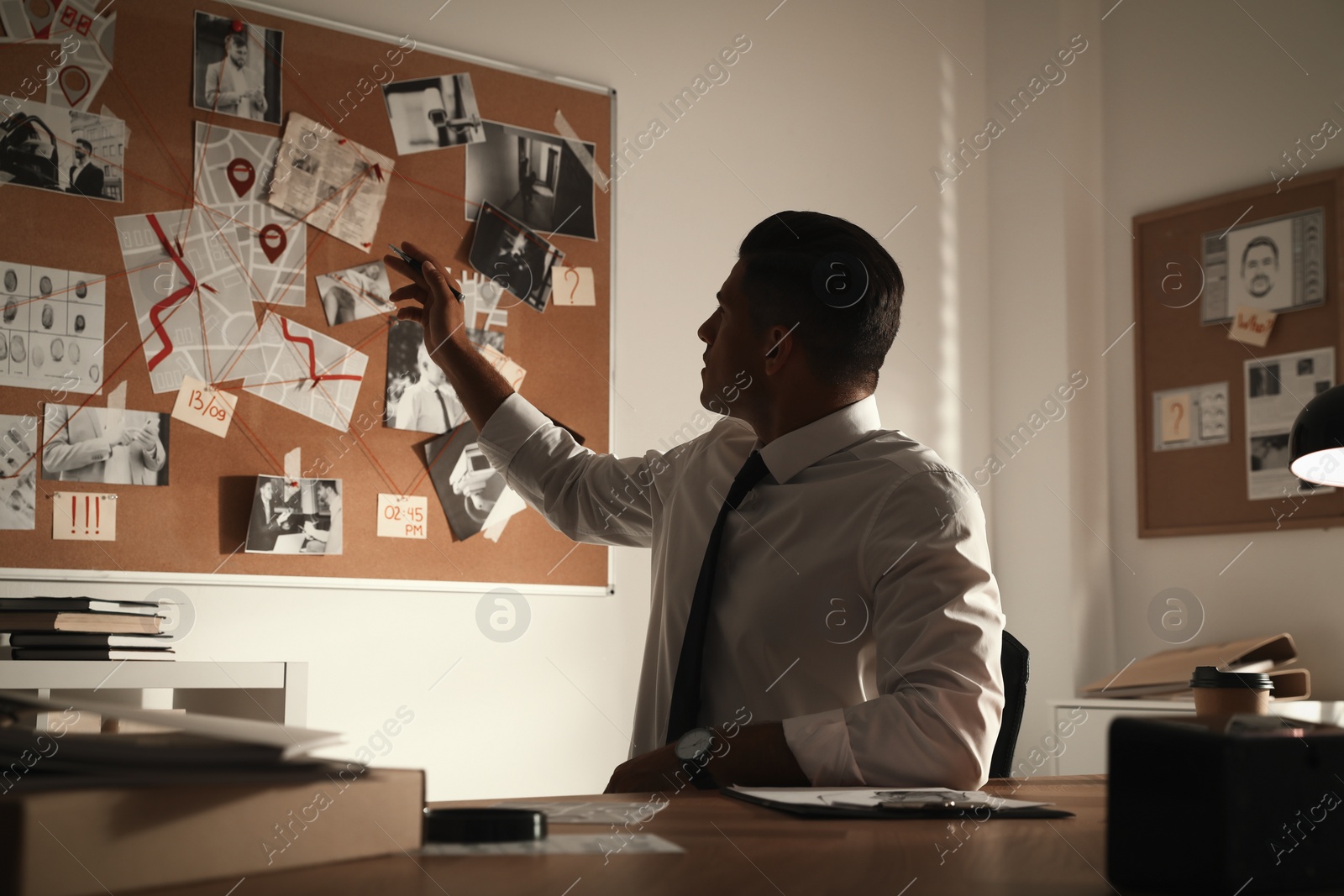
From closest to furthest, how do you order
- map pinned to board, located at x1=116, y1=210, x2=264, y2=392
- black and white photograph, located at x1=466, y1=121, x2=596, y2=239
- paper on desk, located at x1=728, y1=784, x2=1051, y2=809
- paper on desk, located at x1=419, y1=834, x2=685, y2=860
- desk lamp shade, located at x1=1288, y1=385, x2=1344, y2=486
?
1. paper on desk, located at x1=419, y1=834, x2=685, y2=860
2. paper on desk, located at x1=728, y1=784, x2=1051, y2=809
3. desk lamp shade, located at x1=1288, y1=385, x2=1344, y2=486
4. map pinned to board, located at x1=116, y1=210, x2=264, y2=392
5. black and white photograph, located at x1=466, y1=121, x2=596, y2=239

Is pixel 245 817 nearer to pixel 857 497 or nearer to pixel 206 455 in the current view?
pixel 857 497

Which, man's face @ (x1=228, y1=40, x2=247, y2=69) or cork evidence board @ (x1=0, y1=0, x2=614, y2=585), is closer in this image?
cork evidence board @ (x1=0, y1=0, x2=614, y2=585)

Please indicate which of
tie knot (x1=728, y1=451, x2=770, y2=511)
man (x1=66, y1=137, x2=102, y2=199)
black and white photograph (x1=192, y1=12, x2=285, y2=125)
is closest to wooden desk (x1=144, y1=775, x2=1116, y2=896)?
tie knot (x1=728, y1=451, x2=770, y2=511)

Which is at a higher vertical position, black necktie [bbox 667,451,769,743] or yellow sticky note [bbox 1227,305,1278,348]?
yellow sticky note [bbox 1227,305,1278,348]

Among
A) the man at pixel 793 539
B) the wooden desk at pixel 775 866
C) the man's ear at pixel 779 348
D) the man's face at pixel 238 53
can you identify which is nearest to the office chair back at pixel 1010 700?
the man at pixel 793 539

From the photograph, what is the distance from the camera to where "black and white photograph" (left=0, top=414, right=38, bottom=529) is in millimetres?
2041

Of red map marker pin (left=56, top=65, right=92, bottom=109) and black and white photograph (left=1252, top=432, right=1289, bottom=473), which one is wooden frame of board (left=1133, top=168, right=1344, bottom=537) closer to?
black and white photograph (left=1252, top=432, right=1289, bottom=473)

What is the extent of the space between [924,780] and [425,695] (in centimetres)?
156

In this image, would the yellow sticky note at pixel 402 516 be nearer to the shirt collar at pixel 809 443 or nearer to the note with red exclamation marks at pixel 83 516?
the note with red exclamation marks at pixel 83 516

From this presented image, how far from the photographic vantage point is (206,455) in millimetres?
2260

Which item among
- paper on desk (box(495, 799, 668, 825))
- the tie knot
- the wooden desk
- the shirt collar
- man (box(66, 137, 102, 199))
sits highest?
man (box(66, 137, 102, 199))

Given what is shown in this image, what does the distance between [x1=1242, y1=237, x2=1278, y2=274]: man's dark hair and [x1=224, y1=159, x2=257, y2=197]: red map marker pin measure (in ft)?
8.69

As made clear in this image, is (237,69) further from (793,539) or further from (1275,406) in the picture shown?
(1275,406)

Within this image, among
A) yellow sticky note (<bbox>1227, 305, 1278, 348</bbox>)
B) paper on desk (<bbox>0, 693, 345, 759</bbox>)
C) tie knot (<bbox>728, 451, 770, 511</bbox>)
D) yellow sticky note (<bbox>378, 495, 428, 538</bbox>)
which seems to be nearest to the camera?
paper on desk (<bbox>0, 693, 345, 759</bbox>)
